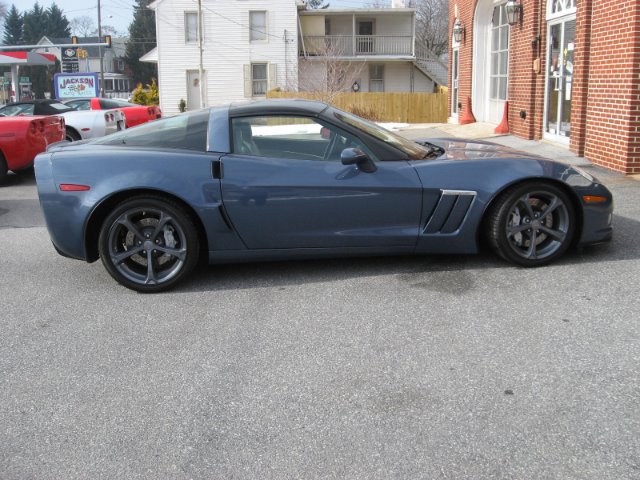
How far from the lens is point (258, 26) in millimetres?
40156

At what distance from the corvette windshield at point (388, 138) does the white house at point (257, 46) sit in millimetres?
33775

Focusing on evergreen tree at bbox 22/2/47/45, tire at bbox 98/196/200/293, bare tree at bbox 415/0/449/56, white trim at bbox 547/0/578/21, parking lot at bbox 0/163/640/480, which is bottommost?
parking lot at bbox 0/163/640/480

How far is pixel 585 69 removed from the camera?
10289 mm

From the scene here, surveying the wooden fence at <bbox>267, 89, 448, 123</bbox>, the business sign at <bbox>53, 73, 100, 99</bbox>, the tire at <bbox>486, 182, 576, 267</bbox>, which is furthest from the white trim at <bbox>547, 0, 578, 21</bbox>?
the business sign at <bbox>53, 73, 100, 99</bbox>

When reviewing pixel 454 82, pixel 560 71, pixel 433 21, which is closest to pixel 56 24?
pixel 433 21

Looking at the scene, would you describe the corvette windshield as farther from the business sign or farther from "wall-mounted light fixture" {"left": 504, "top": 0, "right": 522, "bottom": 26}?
the business sign

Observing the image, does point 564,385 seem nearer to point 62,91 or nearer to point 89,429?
point 89,429

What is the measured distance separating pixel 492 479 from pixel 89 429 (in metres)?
1.75

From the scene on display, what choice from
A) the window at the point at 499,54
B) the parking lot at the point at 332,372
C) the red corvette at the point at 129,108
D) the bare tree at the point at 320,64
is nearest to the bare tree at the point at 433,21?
the bare tree at the point at 320,64

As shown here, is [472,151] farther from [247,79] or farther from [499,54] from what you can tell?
[247,79]

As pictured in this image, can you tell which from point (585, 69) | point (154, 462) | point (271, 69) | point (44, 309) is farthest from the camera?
point (271, 69)

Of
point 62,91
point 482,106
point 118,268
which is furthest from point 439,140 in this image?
point 62,91

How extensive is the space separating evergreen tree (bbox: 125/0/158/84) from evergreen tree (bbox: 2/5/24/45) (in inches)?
1558

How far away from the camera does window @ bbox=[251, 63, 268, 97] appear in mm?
40375
